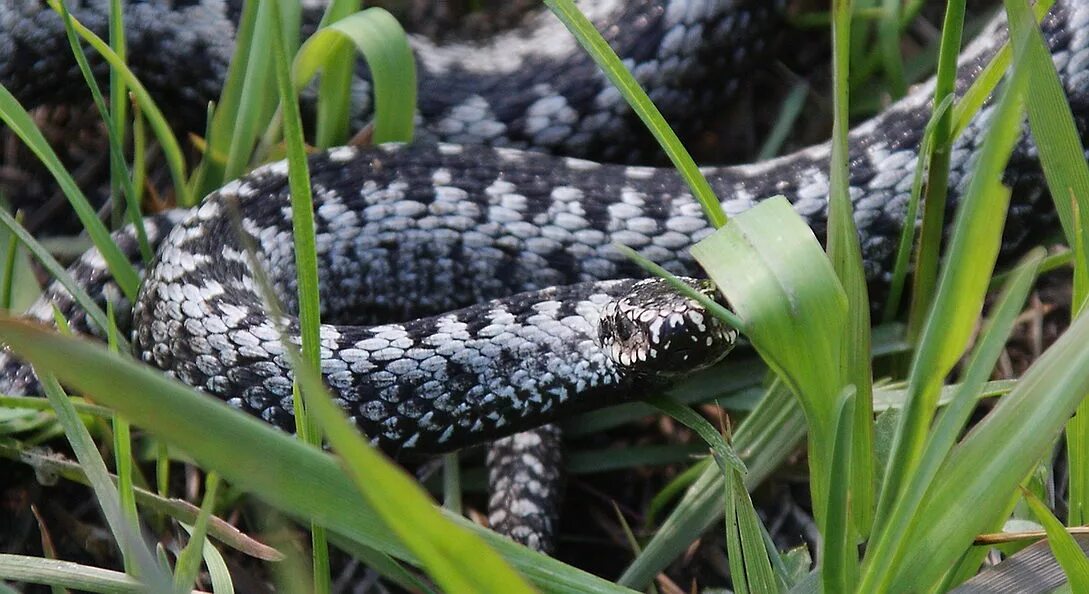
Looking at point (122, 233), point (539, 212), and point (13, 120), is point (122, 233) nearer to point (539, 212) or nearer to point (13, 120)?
point (13, 120)

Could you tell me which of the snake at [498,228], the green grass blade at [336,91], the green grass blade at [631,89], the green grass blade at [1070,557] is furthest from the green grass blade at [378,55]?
the green grass blade at [1070,557]

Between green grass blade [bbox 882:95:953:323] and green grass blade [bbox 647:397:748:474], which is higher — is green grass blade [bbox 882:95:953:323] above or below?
above

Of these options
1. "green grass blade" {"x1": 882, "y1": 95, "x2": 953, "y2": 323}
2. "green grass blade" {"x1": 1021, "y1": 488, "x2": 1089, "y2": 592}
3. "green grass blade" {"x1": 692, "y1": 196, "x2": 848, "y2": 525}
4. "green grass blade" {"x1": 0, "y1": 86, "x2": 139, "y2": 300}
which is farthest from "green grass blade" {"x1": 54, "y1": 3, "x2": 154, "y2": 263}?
"green grass blade" {"x1": 1021, "y1": 488, "x2": 1089, "y2": 592}

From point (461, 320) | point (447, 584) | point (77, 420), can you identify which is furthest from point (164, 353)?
point (447, 584)

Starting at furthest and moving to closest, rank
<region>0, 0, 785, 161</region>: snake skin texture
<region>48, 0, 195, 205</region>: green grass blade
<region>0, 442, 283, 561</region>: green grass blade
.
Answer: <region>0, 0, 785, 161</region>: snake skin texture
<region>48, 0, 195, 205</region>: green grass blade
<region>0, 442, 283, 561</region>: green grass blade

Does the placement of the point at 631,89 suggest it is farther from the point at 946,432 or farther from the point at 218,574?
the point at 218,574

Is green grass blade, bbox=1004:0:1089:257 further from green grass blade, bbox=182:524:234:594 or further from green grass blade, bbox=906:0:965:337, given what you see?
green grass blade, bbox=182:524:234:594

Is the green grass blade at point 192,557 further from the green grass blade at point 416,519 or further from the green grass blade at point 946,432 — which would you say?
the green grass blade at point 946,432
